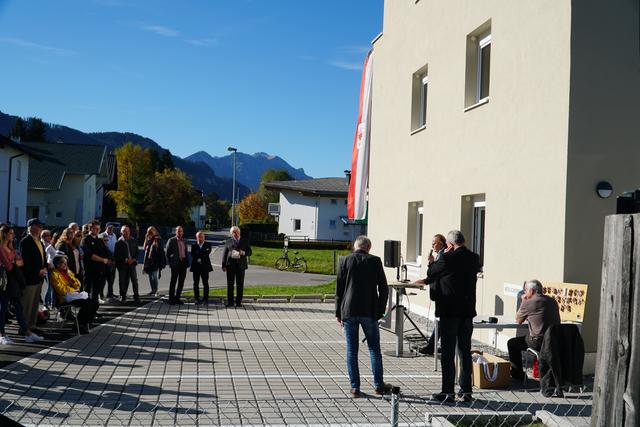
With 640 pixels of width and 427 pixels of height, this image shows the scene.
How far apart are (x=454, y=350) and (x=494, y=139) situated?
4.62 m

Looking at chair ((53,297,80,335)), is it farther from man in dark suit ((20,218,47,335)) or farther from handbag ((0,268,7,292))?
handbag ((0,268,7,292))

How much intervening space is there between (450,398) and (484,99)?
19.0 ft

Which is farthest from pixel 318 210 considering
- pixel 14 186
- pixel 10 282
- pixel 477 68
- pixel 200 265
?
pixel 10 282

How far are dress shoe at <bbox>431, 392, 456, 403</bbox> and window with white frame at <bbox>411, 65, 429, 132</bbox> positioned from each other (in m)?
8.87

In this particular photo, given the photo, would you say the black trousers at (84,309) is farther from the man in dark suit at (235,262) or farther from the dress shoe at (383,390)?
the dress shoe at (383,390)

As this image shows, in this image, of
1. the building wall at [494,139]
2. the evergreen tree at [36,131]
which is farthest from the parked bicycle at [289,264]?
the evergreen tree at [36,131]

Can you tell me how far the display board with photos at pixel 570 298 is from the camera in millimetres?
8719

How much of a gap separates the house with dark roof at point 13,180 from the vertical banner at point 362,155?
28.2 metres

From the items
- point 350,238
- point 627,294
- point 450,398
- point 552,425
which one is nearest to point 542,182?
point 450,398

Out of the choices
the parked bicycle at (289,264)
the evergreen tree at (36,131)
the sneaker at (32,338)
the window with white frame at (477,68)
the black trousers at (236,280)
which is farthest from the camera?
the evergreen tree at (36,131)

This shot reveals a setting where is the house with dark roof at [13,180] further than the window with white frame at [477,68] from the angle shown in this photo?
Yes

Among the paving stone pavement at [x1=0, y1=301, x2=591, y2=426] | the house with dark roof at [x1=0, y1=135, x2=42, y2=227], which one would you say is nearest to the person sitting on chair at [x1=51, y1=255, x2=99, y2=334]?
the paving stone pavement at [x1=0, y1=301, x2=591, y2=426]

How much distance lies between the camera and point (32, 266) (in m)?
11.1

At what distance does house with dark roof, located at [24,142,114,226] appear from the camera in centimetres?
5797
